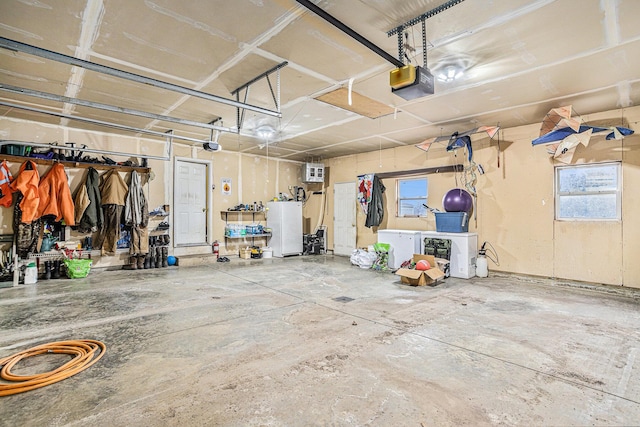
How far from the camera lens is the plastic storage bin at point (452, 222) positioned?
5.89 metres

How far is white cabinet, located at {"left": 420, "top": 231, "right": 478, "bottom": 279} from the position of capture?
5699mm

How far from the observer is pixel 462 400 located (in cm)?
196

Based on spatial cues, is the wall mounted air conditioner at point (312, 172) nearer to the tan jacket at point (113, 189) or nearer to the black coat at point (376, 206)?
the black coat at point (376, 206)

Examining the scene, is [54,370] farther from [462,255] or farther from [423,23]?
[462,255]

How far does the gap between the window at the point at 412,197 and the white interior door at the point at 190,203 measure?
190 inches

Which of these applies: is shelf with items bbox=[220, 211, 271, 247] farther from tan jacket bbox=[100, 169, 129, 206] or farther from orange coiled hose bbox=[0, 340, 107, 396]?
orange coiled hose bbox=[0, 340, 107, 396]

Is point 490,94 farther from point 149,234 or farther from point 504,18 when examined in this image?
point 149,234

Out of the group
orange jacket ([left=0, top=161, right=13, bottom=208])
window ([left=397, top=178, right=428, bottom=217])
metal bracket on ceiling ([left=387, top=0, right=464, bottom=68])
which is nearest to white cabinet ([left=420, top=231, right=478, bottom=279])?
window ([left=397, top=178, right=428, bottom=217])

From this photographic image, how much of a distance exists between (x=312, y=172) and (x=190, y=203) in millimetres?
3377

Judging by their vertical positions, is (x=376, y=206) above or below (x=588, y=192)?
below

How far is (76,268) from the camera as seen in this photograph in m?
5.47

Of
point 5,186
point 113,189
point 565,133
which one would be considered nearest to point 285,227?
point 113,189

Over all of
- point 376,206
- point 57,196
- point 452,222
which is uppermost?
point 57,196

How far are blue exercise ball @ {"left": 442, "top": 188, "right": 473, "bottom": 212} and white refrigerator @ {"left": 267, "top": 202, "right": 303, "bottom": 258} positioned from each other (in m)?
A: 4.13
